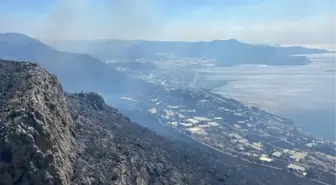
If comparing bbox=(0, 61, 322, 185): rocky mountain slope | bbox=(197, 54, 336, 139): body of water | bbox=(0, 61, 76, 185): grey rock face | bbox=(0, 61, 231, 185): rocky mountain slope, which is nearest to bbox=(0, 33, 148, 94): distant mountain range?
bbox=(197, 54, 336, 139): body of water

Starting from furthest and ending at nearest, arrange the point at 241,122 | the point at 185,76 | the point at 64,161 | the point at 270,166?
the point at 185,76 → the point at 241,122 → the point at 270,166 → the point at 64,161

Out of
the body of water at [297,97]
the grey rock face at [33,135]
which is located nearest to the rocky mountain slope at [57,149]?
the grey rock face at [33,135]

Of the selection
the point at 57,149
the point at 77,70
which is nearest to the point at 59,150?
the point at 57,149

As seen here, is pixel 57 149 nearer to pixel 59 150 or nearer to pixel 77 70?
pixel 59 150

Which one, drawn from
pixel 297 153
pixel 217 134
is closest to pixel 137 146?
pixel 297 153

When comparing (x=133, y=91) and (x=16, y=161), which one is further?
(x=133, y=91)

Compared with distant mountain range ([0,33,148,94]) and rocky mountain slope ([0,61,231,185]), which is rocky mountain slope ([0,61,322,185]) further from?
distant mountain range ([0,33,148,94])

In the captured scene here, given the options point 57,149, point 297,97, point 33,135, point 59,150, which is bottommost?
point 297,97

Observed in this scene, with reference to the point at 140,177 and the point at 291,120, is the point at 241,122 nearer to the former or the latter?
the point at 291,120
